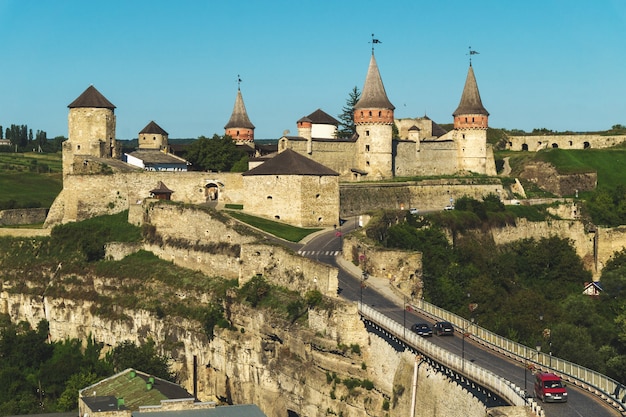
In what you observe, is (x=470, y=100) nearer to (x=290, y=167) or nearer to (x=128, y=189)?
(x=290, y=167)

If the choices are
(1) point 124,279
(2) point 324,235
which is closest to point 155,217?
(1) point 124,279

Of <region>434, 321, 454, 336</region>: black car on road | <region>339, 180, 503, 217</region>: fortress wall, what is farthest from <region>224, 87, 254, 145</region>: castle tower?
<region>434, 321, 454, 336</region>: black car on road

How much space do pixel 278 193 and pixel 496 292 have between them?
46.0 ft

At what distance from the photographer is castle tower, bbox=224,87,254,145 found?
97438 mm

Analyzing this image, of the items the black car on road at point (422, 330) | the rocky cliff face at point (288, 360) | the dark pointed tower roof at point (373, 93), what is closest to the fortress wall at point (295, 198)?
the rocky cliff face at point (288, 360)

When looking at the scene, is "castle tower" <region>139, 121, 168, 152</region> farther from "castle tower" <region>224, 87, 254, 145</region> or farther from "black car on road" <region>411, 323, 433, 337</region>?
"black car on road" <region>411, 323, 433, 337</region>

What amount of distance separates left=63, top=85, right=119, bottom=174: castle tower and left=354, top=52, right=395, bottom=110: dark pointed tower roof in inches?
744

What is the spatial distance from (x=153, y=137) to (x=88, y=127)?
15.4m

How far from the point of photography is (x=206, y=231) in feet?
227

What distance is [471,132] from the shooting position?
96.8 m

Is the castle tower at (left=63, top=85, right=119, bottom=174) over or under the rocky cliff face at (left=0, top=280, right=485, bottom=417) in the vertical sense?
over

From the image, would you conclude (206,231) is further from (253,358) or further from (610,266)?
(610,266)

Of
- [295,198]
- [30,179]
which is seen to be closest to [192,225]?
[295,198]

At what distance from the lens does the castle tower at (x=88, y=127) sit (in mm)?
79938
